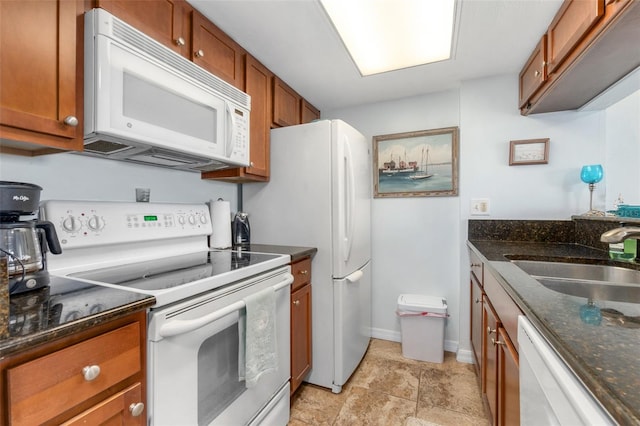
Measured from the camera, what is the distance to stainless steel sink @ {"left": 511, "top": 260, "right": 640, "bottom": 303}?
108 centimetres

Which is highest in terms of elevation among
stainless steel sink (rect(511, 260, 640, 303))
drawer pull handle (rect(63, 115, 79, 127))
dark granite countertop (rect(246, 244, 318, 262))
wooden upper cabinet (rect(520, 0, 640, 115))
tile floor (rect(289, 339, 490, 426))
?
wooden upper cabinet (rect(520, 0, 640, 115))

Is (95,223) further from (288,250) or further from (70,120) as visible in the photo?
(288,250)

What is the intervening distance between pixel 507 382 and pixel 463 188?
146cm

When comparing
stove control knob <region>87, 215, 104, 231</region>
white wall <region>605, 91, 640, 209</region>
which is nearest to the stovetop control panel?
stove control knob <region>87, 215, 104, 231</region>

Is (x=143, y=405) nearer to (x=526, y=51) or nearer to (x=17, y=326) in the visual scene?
(x=17, y=326)

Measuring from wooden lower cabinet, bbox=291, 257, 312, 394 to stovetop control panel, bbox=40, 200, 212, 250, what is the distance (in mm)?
636

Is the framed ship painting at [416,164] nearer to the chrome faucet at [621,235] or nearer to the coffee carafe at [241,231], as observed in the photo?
the coffee carafe at [241,231]

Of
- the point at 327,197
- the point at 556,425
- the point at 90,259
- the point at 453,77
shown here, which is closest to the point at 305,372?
the point at 327,197

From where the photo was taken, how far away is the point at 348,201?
6.23 ft

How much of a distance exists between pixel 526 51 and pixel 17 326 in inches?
101

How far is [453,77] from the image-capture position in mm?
2139

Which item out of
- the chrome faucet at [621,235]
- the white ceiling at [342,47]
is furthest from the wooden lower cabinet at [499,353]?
the white ceiling at [342,47]

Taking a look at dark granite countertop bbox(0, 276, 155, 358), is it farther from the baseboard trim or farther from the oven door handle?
the baseboard trim

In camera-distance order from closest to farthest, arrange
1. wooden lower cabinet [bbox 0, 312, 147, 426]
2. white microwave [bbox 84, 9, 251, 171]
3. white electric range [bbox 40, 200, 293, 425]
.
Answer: wooden lower cabinet [bbox 0, 312, 147, 426]
white electric range [bbox 40, 200, 293, 425]
white microwave [bbox 84, 9, 251, 171]
